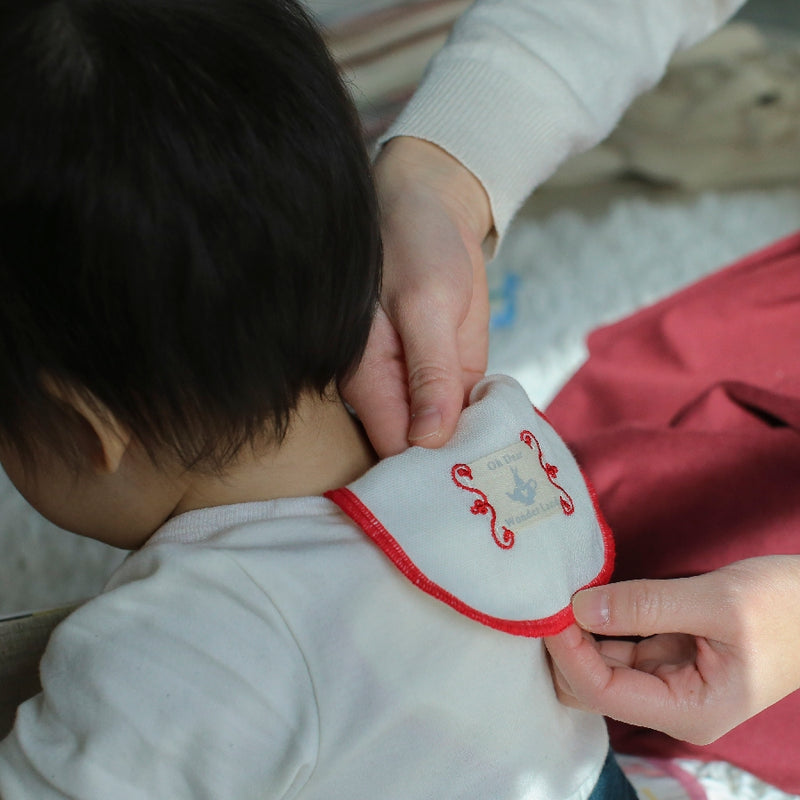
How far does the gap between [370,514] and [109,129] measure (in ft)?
0.84

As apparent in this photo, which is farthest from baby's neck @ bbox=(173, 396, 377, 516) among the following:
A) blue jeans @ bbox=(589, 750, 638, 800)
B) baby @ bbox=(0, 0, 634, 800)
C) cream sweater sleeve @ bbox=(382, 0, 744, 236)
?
cream sweater sleeve @ bbox=(382, 0, 744, 236)

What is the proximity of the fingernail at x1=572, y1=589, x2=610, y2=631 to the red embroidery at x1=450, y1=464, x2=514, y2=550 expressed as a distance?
6cm

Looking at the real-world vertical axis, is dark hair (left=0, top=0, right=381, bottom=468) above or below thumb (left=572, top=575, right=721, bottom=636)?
above

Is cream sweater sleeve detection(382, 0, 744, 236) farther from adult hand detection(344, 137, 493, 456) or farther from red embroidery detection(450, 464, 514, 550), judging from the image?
red embroidery detection(450, 464, 514, 550)

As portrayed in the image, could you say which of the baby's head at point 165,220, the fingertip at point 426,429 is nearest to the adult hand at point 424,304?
the fingertip at point 426,429

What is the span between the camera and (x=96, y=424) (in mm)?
542

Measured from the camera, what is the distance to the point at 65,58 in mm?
481

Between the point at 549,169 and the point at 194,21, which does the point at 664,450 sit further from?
the point at 194,21

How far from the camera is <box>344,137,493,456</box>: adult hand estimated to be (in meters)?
0.68

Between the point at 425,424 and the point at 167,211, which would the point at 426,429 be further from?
the point at 167,211

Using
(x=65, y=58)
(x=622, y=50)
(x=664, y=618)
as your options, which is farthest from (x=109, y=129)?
(x=622, y=50)

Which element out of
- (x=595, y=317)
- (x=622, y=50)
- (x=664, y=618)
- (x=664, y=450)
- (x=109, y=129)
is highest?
(x=109, y=129)

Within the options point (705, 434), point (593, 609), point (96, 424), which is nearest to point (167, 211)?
point (96, 424)

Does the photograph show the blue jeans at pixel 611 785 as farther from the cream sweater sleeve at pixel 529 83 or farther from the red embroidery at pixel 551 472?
the cream sweater sleeve at pixel 529 83
